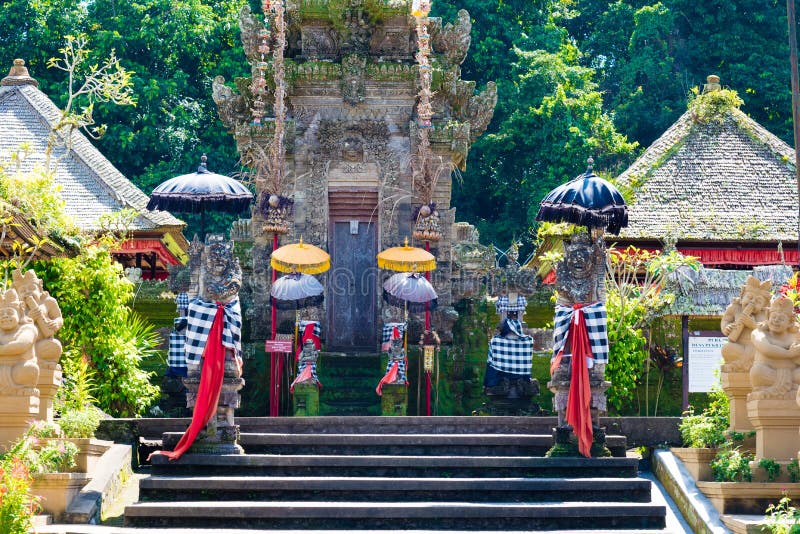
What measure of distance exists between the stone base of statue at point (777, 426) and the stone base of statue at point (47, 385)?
690 cm

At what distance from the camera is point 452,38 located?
21.6m

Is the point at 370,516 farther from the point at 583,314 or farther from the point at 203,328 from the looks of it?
the point at 583,314

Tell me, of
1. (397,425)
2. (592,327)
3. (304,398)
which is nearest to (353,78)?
(304,398)

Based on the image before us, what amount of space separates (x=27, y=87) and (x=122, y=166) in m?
6.56

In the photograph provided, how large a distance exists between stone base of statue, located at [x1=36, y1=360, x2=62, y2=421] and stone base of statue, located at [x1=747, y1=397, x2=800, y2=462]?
22.6ft

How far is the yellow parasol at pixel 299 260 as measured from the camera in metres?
18.6

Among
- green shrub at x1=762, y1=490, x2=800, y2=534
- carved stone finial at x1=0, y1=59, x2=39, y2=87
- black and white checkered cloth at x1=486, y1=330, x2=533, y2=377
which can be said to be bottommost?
green shrub at x1=762, y1=490, x2=800, y2=534

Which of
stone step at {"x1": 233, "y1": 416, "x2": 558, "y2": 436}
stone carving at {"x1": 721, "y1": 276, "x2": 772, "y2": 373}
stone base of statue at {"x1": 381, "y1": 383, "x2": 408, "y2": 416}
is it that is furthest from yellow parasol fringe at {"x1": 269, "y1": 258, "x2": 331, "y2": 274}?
stone carving at {"x1": 721, "y1": 276, "x2": 772, "y2": 373}

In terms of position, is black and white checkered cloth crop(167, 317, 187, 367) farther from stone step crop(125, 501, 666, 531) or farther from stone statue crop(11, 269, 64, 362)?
stone step crop(125, 501, 666, 531)

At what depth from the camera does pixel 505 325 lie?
18281 mm

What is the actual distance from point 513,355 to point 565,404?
127 inches

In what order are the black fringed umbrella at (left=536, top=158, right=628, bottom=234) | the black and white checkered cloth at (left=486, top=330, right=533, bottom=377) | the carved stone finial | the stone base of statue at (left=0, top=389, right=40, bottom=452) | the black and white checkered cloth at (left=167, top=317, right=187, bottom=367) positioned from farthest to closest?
the carved stone finial < the black and white checkered cloth at (left=167, top=317, right=187, bottom=367) < the black and white checkered cloth at (left=486, top=330, right=533, bottom=377) < the black fringed umbrella at (left=536, top=158, right=628, bottom=234) < the stone base of statue at (left=0, top=389, right=40, bottom=452)

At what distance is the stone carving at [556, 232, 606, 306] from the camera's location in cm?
1520

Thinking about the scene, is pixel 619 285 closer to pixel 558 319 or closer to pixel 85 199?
pixel 558 319
